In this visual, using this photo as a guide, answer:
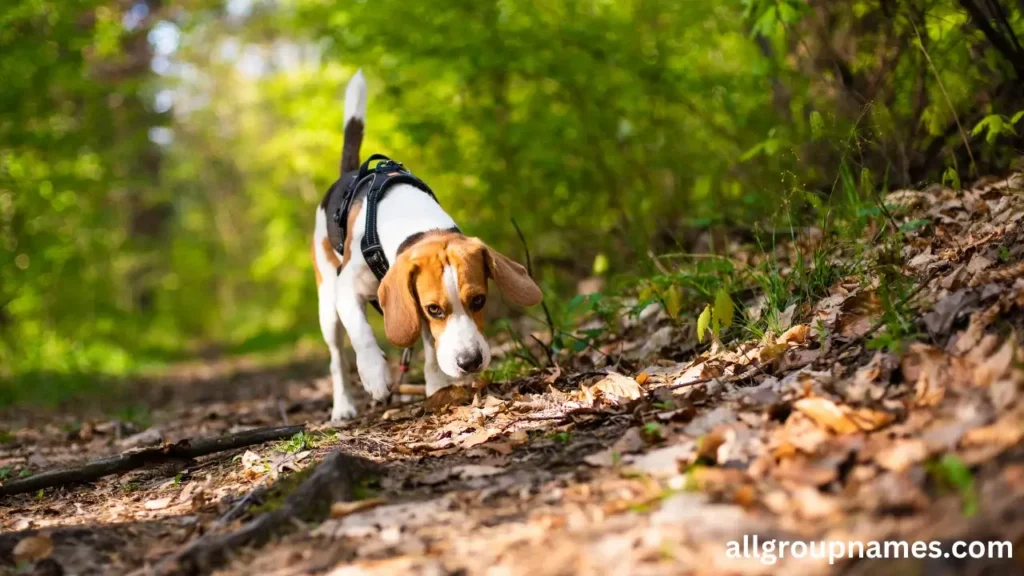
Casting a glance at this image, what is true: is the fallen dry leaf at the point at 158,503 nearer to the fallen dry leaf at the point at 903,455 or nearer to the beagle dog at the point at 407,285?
the beagle dog at the point at 407,285

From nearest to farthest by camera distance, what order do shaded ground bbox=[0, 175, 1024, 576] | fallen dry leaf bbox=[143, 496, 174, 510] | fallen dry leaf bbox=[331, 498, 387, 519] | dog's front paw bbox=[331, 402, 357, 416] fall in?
shaded ground bbox=[0, 175, 1024, 576], fallen dry leaf bbox=[331, 498, 387, 519], fallen dry leaf bbox=[143, 496, 174, 510], dog's front paw bbox=[331, 402, 357, 416]

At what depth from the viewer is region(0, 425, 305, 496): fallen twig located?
372cm

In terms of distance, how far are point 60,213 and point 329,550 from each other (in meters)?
10.5

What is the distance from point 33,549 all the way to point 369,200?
2363mm

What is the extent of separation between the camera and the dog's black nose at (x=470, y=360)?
394cm

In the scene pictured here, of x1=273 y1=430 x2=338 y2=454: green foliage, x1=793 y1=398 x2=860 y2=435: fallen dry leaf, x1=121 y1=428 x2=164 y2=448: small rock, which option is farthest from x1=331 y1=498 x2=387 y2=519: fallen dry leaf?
x1=121 y1=428 x2=164 y2=448: small rock

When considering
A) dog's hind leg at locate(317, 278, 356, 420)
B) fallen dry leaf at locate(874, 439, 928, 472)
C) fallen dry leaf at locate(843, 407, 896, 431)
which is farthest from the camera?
dog's hind leg at locate(317, 278, 356, 420)

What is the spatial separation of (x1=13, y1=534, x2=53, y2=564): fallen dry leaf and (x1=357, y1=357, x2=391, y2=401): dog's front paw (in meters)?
1.85

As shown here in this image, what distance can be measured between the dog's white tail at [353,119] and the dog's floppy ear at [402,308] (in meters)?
1.85

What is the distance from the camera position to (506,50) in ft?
24.6

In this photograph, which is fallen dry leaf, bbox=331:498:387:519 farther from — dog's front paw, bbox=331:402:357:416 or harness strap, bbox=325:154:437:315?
dog's front paw, bbox=331:402:357:416

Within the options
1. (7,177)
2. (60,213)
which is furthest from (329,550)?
(60,213)

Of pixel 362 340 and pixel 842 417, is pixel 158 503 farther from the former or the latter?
pixel 842 417

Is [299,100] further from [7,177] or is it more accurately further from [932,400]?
[932,400]
